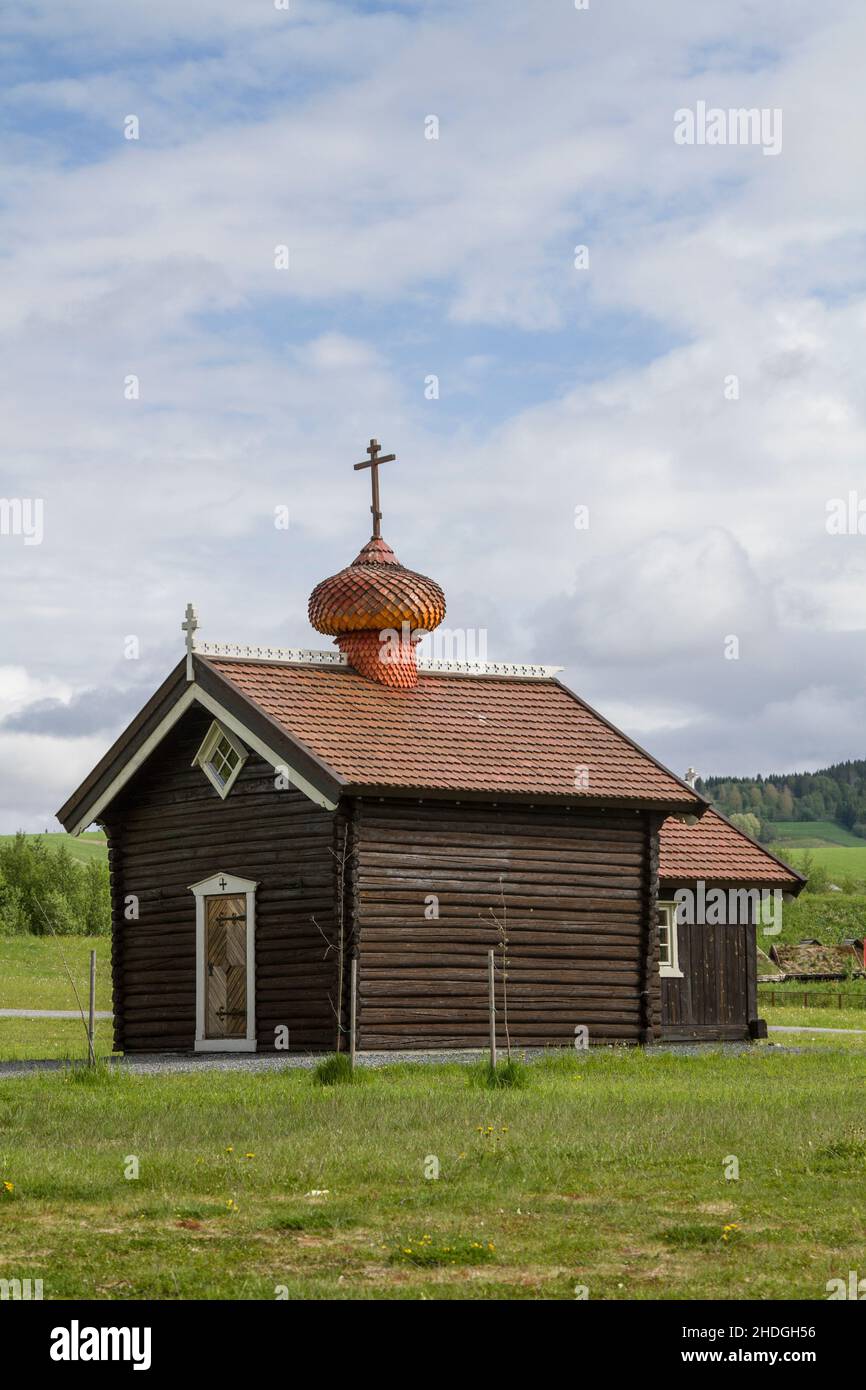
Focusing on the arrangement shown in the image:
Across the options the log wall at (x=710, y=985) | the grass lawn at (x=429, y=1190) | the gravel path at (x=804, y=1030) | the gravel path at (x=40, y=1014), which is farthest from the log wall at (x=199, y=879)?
the gravel path at (x=40, y=1014)

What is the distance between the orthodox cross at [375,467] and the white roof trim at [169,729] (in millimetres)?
5050

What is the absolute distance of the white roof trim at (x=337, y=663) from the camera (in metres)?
26.5

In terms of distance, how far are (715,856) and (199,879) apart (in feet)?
33.1

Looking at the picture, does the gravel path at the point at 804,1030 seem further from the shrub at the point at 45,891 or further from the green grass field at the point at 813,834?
the green grass field at the point at 813,834

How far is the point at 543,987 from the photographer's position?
25844mm

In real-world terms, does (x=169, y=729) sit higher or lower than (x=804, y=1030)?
higher

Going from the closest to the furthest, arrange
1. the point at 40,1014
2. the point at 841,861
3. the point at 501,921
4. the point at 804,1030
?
the point at 501,921, the point at 804,1030, the point at 40,1014, the point at 841,861

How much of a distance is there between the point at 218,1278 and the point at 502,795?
639 inches

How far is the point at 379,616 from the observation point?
27562mm

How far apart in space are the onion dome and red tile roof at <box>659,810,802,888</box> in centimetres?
606

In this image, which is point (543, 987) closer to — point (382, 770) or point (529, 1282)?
point (382, 770)

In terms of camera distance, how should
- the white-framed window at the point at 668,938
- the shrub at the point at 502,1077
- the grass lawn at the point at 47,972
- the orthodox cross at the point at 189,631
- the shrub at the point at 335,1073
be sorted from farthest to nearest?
the grass lawn at the point at 47,972 < the white-framed window at the point at 668,938 < the orthodox cross at the point at 189,631 < the shrub at the point at 335,1073 < the shrub at the point at 502,1077

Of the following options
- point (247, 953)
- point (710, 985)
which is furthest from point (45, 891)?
point (247, 953)

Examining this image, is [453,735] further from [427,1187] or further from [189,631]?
[427,1187]
